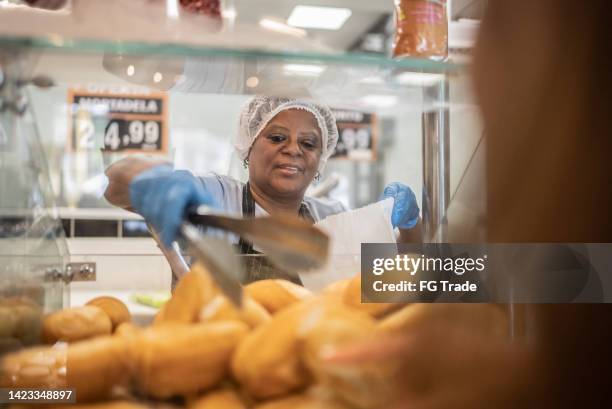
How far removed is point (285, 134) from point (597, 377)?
427mm

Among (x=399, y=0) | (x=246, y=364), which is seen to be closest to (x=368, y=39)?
(x=399, y=0)

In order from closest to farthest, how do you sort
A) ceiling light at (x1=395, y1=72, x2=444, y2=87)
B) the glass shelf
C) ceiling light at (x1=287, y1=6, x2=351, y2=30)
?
the glass shelf < ceiling light at (x1=395, y1=72, x2=444, y2=87) < ceiling light at (x1=287, y1=6, x2=351, y2=30)

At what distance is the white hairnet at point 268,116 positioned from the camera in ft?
2.01

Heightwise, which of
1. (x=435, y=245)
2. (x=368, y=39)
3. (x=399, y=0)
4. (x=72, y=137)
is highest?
(x=368, y=39)

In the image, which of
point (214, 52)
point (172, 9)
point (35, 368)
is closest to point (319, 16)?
point (172, 9)

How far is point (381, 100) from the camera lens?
63 cm

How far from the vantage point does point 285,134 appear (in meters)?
0.65

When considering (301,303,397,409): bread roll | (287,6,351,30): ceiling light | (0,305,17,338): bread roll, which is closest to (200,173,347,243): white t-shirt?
(301,303,397,409): bread roll

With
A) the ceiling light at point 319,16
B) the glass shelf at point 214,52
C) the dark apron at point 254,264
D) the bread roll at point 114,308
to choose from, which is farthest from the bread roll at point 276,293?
the ceiling light at point 319,16

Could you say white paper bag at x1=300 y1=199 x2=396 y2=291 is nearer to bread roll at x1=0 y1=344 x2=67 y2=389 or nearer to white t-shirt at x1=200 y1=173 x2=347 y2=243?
white t-shirt at x1=200 y1=173 x2=347 y2=243

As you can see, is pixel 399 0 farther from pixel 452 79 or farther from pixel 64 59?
pixel 64 59

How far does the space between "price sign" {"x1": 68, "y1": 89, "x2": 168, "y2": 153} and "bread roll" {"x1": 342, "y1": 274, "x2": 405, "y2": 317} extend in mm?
230

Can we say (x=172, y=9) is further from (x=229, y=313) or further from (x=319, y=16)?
(x=319, y=16)

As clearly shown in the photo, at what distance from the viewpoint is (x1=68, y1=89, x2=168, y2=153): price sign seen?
57 centimetres
